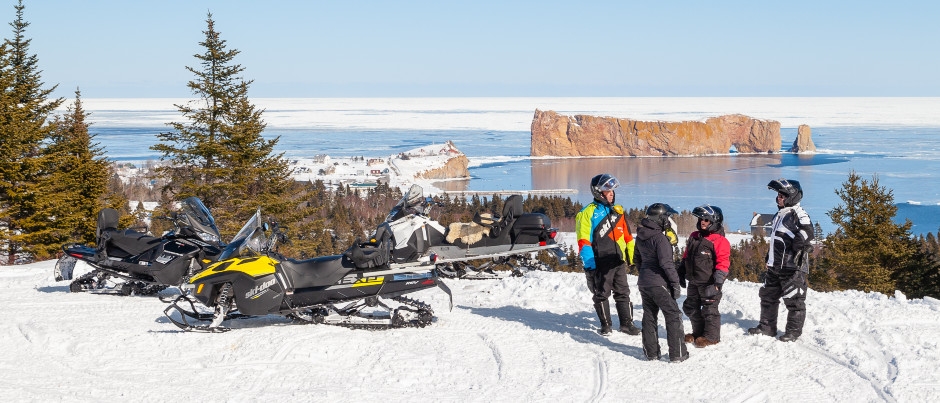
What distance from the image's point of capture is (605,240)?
680cm

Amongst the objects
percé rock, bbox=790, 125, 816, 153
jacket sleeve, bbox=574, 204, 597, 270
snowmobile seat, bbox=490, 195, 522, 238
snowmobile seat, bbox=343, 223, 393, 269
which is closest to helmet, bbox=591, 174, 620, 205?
jacket sleeve, bbox=574, 204, 597, 270

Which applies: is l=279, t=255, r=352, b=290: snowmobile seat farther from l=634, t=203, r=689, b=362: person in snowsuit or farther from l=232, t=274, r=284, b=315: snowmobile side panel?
l=634, t=203, r=689, b=362: person in snowsuit

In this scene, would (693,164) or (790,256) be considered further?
(693,164)

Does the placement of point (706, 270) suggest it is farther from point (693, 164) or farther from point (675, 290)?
Answer: point (693, 164)

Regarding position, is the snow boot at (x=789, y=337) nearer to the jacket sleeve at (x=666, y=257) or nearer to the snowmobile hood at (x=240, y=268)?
the jacket sleeve at (x=666, y=257)

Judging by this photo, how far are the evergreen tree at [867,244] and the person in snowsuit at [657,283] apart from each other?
57.1ft

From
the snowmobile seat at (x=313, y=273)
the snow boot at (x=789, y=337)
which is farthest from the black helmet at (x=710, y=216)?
the snowmobile seat at (x=313, y=273)

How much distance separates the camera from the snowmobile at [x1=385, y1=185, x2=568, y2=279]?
34.9 feet

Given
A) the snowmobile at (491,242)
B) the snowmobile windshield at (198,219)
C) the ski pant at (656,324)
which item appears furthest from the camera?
the snowmobile at (491,242)

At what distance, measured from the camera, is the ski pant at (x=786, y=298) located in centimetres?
660

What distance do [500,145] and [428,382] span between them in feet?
486

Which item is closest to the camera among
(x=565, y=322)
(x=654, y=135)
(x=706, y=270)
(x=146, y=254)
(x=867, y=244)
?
(x=706, y=270)

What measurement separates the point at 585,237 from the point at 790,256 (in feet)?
5.90

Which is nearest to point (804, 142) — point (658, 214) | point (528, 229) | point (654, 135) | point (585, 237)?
point (654, 135)
